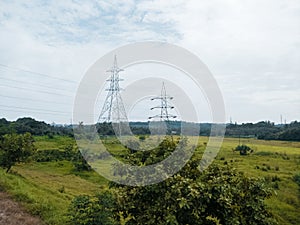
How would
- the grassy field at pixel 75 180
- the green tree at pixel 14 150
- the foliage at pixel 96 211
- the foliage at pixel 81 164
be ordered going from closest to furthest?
the foliage at pixel 96 211
the grassy field at pixel 75 180
the green tree at pixel 14 150
the foliage at pixel 81 164

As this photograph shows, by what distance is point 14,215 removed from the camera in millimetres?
9852

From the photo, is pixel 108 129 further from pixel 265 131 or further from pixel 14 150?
pixel 265 131

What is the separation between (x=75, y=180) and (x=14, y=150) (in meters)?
6.98

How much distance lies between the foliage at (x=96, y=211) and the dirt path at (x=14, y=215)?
270 cm

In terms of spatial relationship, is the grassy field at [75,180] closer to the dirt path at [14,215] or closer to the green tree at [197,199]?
the dirt path at [14,215]

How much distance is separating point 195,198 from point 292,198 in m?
19.7

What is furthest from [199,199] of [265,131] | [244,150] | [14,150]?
[265,131]

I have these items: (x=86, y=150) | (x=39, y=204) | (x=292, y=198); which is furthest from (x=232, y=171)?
(x=86, y=150)

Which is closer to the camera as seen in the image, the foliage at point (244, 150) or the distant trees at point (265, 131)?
the foliage at point (244, 150)

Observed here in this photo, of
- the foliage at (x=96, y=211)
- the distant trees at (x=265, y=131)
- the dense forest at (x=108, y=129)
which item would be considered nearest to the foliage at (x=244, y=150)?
the dense forest at (x=108, y=129)

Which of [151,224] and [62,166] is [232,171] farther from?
[62,166]

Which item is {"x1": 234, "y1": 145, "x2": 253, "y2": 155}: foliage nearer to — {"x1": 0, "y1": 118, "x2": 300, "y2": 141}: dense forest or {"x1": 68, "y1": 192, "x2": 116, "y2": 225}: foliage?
{"x1": 0, "y1": 118, "x2": 300, "y2": 141}: dense forest

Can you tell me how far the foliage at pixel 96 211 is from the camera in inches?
275

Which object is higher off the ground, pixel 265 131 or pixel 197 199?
pixel 265 131
